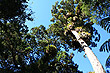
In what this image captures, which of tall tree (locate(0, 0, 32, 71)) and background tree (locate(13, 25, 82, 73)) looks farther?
background tree (locate(13, 25, 82, 73))

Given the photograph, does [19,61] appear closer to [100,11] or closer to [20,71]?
[20,71]

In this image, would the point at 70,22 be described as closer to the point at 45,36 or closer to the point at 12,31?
the point at 45,36

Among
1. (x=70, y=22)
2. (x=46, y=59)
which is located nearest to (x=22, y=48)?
(x=46, y=59)

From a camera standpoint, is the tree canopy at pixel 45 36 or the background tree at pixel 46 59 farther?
the background tree at pixel 46 59

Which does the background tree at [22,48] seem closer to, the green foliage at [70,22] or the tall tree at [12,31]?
the tall tree at [12,31]

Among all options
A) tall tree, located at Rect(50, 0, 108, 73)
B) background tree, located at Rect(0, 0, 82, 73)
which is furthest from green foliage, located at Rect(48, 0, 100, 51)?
background tree, located at Rect(0, 0, 82, 73)

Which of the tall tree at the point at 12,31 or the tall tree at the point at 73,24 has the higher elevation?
the tall tree at the point at 73,24

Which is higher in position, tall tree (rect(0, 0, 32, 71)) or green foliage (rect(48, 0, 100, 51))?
green foliage (rect(48, 0, 100, 51))

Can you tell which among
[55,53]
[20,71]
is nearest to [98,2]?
[55,53]

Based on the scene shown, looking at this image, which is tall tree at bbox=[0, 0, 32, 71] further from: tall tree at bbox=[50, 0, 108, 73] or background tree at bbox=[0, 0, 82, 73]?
tall tree at bbox=[50, 0, 108, 73]

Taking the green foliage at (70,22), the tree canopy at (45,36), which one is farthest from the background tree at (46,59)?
the green foliage at (70,22)

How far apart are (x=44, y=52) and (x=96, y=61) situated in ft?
24.0

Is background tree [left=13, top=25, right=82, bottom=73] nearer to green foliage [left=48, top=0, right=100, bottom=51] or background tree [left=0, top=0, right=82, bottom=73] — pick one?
background tree [left=0, top=0, right=82, bottom=73]

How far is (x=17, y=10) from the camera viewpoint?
820 centimetres
